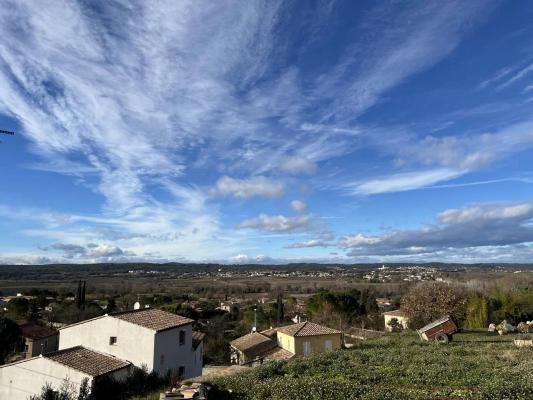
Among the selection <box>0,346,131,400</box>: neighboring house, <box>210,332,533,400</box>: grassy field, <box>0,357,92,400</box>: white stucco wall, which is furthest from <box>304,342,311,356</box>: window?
<box>0,357,92,400</box>: white stucco wall

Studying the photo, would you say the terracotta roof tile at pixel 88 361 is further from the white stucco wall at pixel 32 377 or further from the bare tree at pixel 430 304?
the bare tree at pixel 430 304

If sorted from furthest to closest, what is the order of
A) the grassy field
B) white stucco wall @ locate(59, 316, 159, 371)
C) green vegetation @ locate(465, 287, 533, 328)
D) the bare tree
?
green vegetation @ locate(465, 287, 533, 328), the bare tree, white stucco wall @ locate(59, 316, 159, 371), the grassy field

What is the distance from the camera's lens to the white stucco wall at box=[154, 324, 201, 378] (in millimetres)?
31473

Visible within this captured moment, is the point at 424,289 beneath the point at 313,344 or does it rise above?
above

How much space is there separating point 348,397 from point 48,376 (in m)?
19.3

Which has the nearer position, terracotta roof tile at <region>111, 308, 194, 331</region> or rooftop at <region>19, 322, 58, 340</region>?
terracotta roof tile at <region>111, 308, 194, 331</region>

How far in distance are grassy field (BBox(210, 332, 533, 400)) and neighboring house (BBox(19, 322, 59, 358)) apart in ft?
122

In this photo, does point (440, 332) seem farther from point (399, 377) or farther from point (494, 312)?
point (494, 312)

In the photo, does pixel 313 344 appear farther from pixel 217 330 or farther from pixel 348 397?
pixel 348 397

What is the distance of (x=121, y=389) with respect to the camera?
25906mm

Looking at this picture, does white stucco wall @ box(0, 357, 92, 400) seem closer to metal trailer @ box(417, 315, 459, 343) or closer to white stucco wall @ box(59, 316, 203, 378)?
white stucco wall @ box(59, 316, 203, 378)

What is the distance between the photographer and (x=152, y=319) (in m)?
33.7

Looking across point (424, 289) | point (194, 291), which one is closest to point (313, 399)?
point (424, 289)

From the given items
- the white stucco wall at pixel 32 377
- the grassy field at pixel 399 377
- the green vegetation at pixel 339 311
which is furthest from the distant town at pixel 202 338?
the grassy field at pixel 399 377
